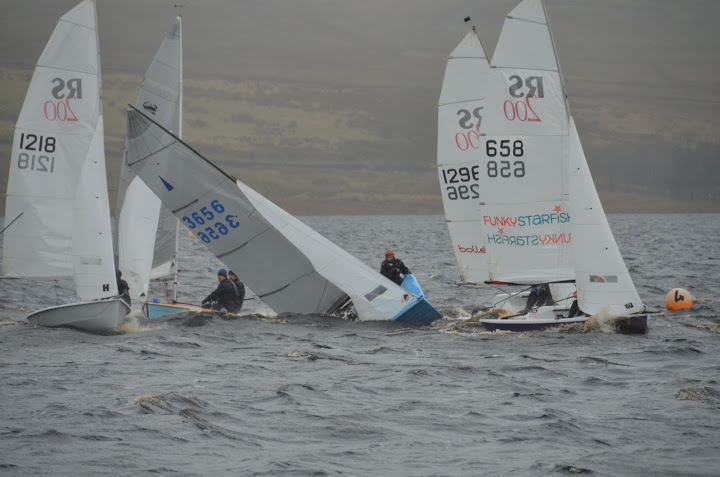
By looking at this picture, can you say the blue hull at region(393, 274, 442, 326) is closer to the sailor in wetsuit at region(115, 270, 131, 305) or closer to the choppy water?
the choppy water

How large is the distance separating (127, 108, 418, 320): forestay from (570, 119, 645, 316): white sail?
3.88m

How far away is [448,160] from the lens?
2395 cm

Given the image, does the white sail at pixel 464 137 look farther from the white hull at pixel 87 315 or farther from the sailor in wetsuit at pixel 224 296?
the white hull at pixel 87 315

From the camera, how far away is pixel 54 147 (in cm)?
2053

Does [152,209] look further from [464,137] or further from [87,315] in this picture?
[464,137]

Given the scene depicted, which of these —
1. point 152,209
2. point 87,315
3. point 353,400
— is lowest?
point 353,400

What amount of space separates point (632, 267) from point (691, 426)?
99.7 ft

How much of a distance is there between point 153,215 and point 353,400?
11.4 m

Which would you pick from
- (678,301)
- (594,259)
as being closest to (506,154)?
(594,259)

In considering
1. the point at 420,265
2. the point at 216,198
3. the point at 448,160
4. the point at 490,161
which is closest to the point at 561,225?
the point at 490,161

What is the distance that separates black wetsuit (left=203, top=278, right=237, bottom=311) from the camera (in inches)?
874

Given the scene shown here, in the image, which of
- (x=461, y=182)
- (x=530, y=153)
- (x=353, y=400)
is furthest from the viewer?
(x=461, y=182)

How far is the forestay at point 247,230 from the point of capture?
20.6 m

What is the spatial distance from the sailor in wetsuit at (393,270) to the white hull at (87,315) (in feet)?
19.6
